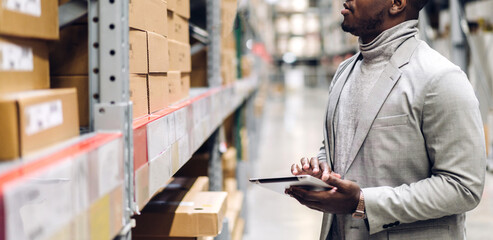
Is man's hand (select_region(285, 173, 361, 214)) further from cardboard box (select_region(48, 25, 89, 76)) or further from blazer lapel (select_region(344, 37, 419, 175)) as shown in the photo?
cardboard box (select_region(48, 25, 89, 76))

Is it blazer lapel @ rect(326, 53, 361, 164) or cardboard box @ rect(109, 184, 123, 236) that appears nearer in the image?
cardboard box @ rect(109, 184, 123, 236)

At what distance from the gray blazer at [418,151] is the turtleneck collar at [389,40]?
0.07 feet

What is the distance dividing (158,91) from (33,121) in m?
0.73

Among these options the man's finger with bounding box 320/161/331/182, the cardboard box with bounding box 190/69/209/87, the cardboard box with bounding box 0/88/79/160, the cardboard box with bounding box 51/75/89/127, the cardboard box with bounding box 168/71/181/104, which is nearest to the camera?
the cardboard box with bounding box 0/88/79/160

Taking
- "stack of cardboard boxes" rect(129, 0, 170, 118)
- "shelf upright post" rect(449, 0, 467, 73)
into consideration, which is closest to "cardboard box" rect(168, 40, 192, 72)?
"stack of cardboard boxes" rect(129, 0, 170, 118)

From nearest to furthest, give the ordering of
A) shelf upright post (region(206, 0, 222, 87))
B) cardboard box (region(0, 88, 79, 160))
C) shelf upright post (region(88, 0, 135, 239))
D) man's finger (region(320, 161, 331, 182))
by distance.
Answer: cardboard box (region(0, 88, 79, 160)) < shelf upright post (region(88, 0, 135, 239)) < man's finger (region(320, 161, 331, 182)) < shelf upright post (region(206, 0, 222, 87))

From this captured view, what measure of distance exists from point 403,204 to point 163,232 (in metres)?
0.72

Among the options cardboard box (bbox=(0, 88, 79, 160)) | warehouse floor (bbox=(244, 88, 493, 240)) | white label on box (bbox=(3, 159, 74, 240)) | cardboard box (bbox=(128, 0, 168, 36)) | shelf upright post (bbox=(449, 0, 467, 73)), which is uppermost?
shelf upright post (bbox=(449, 0, 467, 73))

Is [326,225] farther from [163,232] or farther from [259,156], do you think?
[259,156]

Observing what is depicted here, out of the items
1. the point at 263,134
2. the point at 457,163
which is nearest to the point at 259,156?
the point at 263,134

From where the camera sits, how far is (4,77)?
795 mm

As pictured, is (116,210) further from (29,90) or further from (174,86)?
(174,86)

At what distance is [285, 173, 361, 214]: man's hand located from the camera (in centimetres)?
135

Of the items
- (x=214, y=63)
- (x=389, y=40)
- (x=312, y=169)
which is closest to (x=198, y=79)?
(x=214, y=63)
